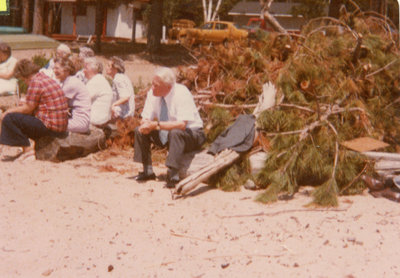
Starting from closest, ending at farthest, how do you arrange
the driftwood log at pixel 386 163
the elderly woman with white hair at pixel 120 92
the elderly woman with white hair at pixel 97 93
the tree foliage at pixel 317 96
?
the tree foliage at pixel 317 96 → the driftwood log at pixel 386 163 → the elderly woman with white hair at pixel 97 93 → the elderly woman with white hair at pixel 120 92

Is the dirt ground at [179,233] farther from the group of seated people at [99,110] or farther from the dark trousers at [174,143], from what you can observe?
the group of seated people at [99,110]

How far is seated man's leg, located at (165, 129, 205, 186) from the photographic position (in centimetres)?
593

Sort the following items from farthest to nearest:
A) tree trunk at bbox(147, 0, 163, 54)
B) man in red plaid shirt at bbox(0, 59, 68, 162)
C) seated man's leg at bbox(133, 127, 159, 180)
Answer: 1. tree trunk at bbox(147, 0, 163, 54)
2. man in red plaid shirt at bbox(0, 59, 68, 162)
3. seated man's leg at bbox(133, 127, 159, 180)

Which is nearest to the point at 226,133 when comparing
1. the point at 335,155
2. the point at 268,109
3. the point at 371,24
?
the point at 268,109

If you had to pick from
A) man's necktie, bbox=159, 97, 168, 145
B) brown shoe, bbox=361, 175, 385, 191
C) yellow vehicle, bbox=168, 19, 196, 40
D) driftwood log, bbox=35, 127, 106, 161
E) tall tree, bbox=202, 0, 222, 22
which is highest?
tall tree, bbox=202, 0, 222, 22

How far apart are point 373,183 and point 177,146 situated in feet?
6.59

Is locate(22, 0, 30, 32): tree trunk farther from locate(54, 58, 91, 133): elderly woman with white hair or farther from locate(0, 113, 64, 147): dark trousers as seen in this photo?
locate(0, 113, 64, 147): dark trousers

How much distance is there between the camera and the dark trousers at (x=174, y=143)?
5934mm

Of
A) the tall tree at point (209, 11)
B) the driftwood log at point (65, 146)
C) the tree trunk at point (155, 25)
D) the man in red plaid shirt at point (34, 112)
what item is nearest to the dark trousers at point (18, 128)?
the man in red plaid shirt at point (34, 112)

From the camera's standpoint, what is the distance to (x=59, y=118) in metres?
6.84

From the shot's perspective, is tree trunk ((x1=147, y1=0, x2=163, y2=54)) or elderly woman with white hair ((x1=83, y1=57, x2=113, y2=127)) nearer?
elderly woman with white hair ((x1=83, y1=57, x2=113, y2=127))

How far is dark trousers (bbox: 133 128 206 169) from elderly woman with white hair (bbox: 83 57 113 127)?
61.6 inches

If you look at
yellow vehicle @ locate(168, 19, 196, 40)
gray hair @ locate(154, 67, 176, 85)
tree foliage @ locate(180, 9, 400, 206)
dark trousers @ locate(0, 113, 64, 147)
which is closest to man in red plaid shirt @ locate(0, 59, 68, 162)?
dark trousers @ locate(0, 113, 64, 147)

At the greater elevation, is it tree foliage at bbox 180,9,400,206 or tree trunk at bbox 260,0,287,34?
tree trunk at bbox 260,0,287,34
